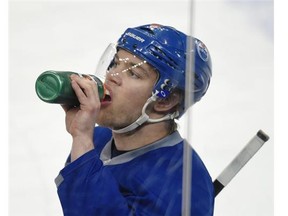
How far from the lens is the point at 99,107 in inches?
43.8

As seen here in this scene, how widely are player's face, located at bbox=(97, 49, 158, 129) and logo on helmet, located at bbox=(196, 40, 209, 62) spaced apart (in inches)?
3.0

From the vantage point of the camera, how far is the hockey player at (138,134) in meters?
1.08

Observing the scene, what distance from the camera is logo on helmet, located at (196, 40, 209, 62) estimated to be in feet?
3.81

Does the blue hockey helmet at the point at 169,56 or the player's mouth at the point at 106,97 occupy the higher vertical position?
the blue hockey helmet at the point at 169,56

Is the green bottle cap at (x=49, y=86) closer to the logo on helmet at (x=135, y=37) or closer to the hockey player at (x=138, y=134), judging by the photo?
the hockey player at (x=138, y=134)

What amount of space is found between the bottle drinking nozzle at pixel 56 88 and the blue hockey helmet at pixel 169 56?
0.13 meters

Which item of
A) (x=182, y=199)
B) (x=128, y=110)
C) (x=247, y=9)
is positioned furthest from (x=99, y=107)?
(x=247, y=9)

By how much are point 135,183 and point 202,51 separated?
0.23m

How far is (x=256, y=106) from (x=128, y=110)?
0.21 metres

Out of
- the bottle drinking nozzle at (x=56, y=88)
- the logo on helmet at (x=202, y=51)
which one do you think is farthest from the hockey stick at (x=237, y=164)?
the bottle drinking nozzle at (x=56, y=88)

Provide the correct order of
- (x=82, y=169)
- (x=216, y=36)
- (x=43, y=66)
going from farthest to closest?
(x=43, y=66) < (x=216, y=36) < (x=82, y=169)

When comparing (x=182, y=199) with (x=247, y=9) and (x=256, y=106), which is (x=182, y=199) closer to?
(x=256, y=106)

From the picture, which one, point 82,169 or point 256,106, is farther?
point 256,106

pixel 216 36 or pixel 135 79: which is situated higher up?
pixel 216 36
